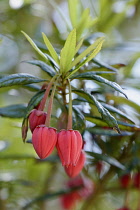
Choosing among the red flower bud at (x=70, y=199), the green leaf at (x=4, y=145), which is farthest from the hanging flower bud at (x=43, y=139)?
the red flower bud at (x=70, y=199)

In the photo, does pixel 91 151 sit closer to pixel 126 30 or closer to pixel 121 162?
pixel 121 162

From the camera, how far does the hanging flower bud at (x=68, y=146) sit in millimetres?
872

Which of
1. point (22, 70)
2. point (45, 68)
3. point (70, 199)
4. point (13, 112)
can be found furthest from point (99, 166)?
point (22, 70)

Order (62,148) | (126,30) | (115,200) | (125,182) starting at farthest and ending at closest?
(126,30) → (115,200) → (125,182) → (62,148)

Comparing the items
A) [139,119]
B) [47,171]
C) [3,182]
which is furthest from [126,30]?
[3,182]

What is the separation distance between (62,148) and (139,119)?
2.05 feet

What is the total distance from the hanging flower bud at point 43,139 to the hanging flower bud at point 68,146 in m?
0.02

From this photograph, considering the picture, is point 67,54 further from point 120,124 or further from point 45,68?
point 120,124

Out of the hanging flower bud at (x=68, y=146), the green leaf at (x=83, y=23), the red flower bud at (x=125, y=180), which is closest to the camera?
the hanging flower bud at (x=68, y=146)

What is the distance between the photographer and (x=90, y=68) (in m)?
1.27

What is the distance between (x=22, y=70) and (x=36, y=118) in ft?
4.62

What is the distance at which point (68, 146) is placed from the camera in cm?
87

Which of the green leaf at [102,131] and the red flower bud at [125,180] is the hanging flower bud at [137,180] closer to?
the red flower bud at [125,180]

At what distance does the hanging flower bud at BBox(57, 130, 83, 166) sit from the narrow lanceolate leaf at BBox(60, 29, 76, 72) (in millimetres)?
149
